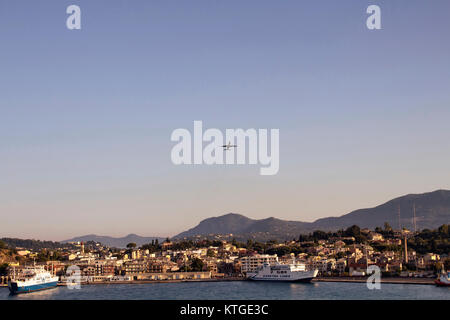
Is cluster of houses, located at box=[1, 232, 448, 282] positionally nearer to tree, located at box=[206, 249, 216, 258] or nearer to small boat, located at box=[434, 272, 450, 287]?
Result: tree, located at box=[206, 249, 216, 258]

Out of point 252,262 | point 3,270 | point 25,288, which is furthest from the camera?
point 252,262

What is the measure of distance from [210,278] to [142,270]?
7148 mm

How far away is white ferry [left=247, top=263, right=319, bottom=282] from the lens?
4491cm

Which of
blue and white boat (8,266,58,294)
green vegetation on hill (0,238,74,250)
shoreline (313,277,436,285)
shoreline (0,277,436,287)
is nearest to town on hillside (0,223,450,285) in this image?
shoreline (0,277,436,287)

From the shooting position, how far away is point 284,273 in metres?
46.8

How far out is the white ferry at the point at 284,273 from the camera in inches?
1768

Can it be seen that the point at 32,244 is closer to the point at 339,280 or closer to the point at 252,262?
the point at 252,262

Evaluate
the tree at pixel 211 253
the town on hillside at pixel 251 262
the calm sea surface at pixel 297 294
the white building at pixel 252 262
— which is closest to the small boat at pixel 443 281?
the calm sea surface at pixel 297 294

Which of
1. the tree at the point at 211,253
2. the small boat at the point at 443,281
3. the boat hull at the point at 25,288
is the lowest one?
the boat hull at the point at 25,288

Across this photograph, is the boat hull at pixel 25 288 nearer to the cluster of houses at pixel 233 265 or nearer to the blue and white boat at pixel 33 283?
the blue and white boat at pixel 33 283

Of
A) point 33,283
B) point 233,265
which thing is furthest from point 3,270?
point 233,265

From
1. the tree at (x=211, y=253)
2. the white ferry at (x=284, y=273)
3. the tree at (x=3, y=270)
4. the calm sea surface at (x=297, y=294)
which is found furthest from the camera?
the tree at (x=211, y=253)

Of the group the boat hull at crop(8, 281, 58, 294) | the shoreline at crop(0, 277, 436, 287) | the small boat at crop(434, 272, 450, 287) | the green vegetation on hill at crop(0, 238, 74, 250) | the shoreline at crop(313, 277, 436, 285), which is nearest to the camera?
the small boat at crop(434, 272, 450, 287)
